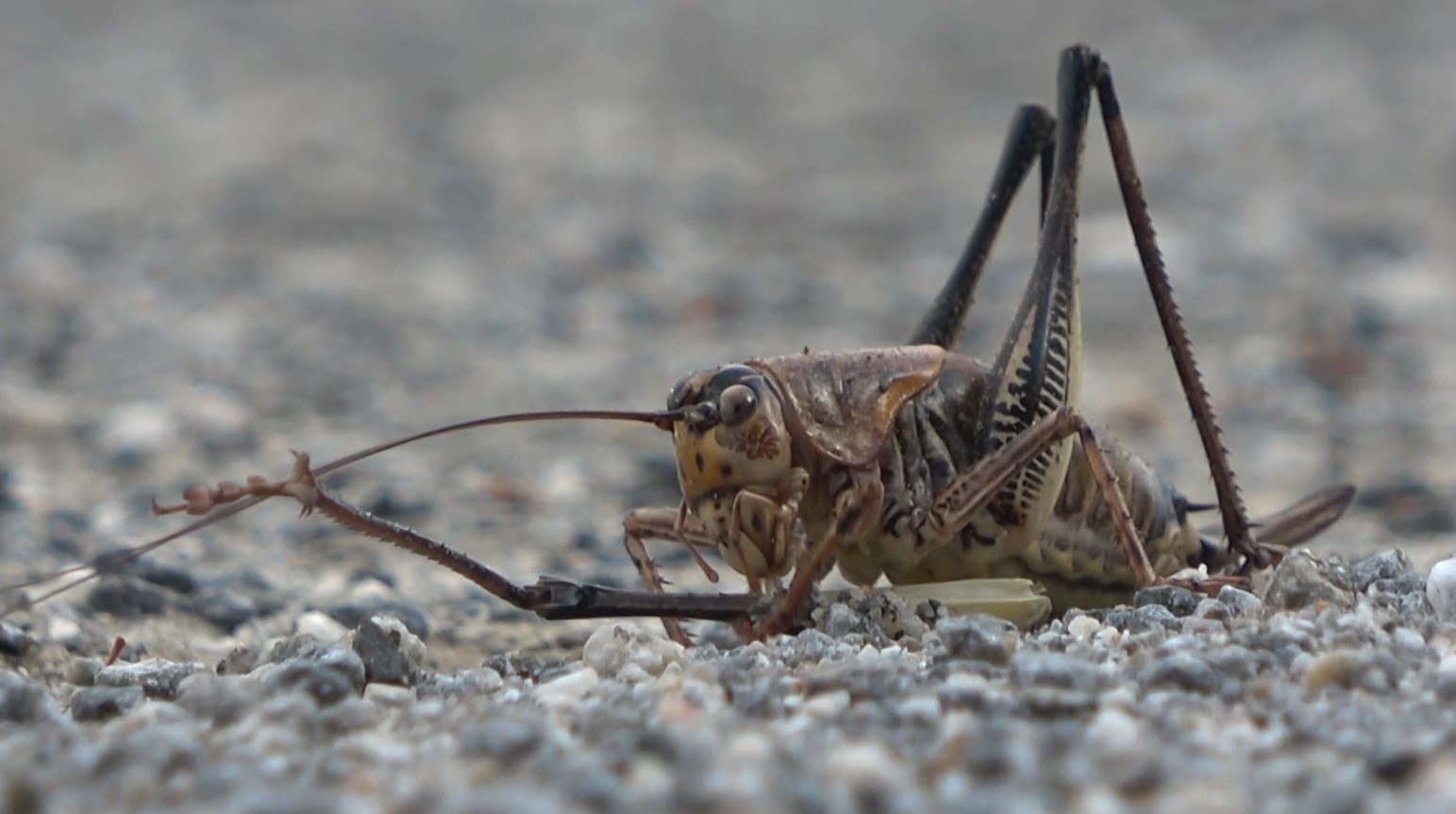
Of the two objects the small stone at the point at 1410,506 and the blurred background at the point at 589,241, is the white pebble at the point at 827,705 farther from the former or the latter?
the small stone at the point at 1410,506

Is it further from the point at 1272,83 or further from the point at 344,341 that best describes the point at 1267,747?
the point at 1272,83

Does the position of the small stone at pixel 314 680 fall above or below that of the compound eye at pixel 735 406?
below

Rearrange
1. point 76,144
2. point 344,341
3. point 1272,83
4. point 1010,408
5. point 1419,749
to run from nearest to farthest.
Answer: point 1419,749, point 1010,408, point 344,341, point 76,144, point 1272,83

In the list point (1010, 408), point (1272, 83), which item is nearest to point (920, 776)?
point (1010, 408)

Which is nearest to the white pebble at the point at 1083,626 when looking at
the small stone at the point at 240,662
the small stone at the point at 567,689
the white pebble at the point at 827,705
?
the white pebble at the point at 827,705

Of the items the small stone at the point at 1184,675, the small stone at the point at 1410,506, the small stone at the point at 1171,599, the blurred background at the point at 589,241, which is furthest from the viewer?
the blurred background at the point at 589,241

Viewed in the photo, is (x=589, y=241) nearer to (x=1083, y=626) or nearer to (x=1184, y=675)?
(x=1083, y=626)
